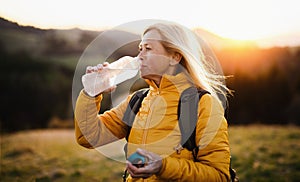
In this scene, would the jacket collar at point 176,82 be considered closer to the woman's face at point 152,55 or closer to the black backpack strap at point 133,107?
the woman's face at point 152,55

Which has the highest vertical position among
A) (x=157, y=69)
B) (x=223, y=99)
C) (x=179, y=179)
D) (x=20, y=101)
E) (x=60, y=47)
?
(x=157, y=69)

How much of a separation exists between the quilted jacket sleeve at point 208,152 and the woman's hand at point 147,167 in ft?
0.28

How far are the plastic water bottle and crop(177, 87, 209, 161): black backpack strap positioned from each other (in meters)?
0.43

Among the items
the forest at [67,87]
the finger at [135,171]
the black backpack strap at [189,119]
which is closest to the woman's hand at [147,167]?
the finger at [135,171]

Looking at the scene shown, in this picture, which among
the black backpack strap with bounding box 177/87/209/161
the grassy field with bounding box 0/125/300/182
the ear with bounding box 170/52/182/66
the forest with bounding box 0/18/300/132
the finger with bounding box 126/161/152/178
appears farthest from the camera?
the forest with bounding box 0/18/300/132

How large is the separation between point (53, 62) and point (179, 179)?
12100 millimetres

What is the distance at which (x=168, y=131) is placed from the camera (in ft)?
9.32

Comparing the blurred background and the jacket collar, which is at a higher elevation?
the jacket collar

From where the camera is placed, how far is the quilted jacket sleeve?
2654 millimetres

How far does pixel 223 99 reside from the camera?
11.0 feet

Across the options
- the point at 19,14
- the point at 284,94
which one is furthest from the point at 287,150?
the point at 19,14

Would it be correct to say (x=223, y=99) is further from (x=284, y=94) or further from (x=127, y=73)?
(x=284, y=94)

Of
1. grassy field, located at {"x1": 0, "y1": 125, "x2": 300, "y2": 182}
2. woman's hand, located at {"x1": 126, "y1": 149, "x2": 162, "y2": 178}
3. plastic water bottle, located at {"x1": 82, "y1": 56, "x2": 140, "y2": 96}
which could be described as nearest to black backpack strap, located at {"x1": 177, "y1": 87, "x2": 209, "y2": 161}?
woman's hand, located at {"x1": 126, "y1": 149, "x2": 162, "y2": 178}

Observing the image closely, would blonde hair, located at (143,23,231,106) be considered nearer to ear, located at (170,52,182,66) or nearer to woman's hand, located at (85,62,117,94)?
ear, located at (170,52,182,66)
